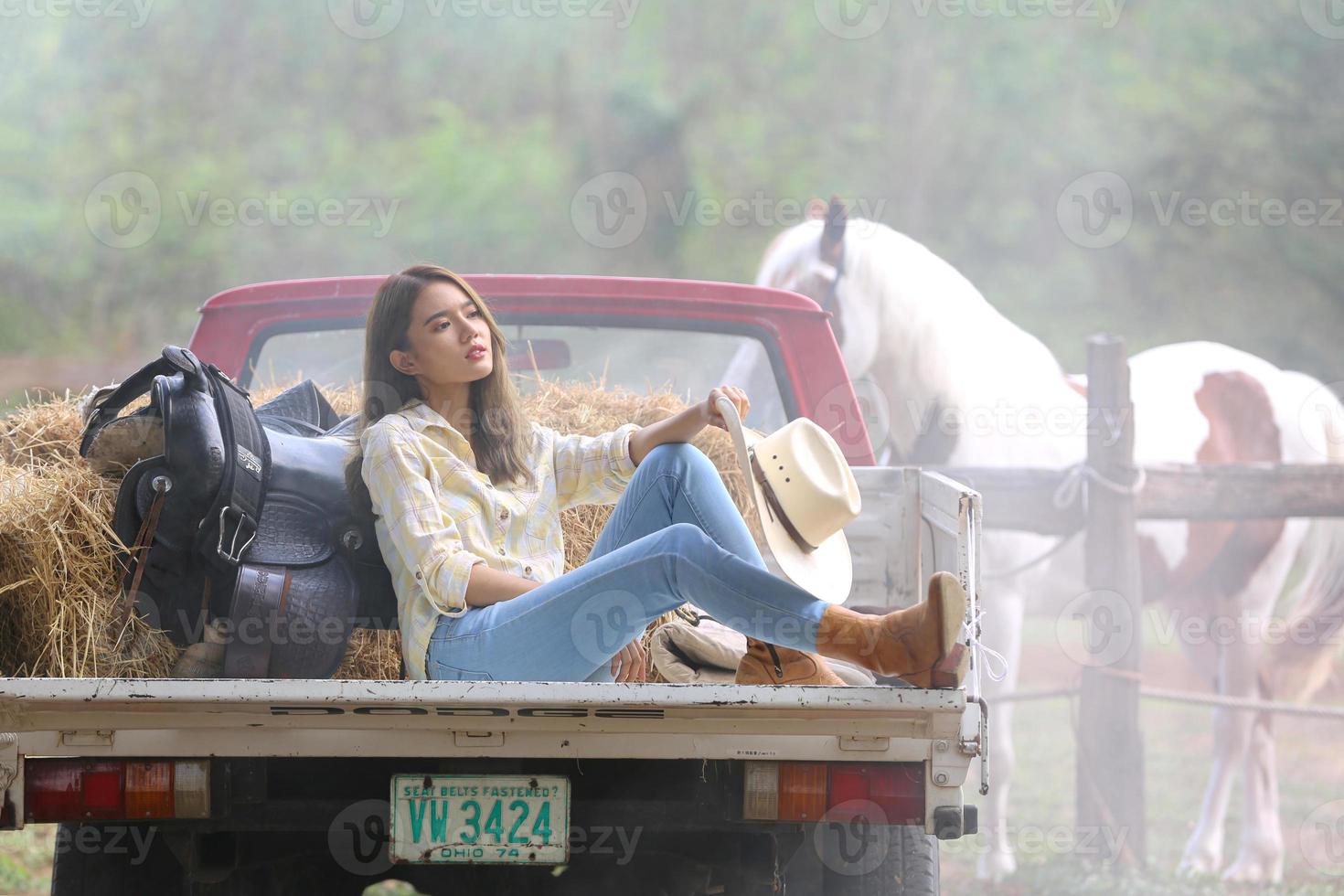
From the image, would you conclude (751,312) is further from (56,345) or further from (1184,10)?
(1184,10)

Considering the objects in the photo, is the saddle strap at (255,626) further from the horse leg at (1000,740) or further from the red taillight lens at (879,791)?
the horse leg at (1000,740)

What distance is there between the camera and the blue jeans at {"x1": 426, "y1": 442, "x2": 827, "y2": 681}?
7.14 ft

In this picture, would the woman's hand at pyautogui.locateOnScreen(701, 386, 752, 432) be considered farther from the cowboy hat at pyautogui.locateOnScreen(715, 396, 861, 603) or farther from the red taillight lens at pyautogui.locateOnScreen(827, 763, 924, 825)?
the red taillight lens at pyautogui.locateOnScreen(827, 763, 924, 825)

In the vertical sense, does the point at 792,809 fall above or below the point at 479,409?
below

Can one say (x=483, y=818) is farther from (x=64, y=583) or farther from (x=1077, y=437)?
(x=1077, y=437)

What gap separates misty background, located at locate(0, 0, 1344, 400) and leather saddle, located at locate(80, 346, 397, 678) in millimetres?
12195

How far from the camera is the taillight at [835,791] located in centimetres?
216

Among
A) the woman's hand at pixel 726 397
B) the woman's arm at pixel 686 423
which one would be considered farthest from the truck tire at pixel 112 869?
the woman's hand at pixel 726 397

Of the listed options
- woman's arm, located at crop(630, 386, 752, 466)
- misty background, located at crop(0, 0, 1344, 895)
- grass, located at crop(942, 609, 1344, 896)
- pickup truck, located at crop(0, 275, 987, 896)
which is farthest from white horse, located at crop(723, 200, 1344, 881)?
misty background, located at crop(0, 0, 1344, 895)

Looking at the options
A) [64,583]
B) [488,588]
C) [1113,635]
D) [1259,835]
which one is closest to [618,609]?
[488,588]

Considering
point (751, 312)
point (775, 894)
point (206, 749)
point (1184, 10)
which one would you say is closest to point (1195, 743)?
point (751, 312)

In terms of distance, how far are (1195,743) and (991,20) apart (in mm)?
11647

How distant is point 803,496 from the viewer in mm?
2342

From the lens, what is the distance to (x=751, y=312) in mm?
3549
